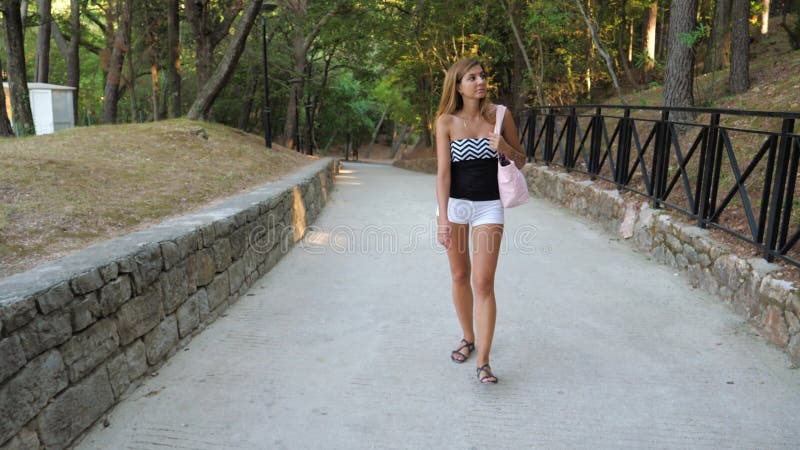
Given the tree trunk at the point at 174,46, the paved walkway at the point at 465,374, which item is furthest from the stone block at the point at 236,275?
the tree trunk at the point at 174,46

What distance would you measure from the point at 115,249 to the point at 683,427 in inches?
126

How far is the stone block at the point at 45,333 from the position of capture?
247 centimetres

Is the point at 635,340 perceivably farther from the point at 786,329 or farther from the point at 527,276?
the point at 527,276

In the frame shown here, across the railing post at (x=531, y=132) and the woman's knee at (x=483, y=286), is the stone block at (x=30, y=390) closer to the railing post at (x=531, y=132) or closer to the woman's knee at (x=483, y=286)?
the woman's knee at (x=483, y=286)

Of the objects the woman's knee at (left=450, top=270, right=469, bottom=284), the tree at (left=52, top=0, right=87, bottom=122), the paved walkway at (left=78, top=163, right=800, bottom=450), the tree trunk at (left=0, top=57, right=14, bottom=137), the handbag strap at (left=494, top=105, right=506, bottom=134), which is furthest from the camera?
the tree at (left=52, top=0, right=87, bottom=122)

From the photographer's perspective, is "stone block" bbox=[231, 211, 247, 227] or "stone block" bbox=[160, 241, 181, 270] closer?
"stone block" bbox=[160, 241, 181, 270]

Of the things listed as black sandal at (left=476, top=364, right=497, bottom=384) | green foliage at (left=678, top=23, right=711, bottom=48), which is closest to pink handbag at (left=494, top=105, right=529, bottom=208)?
black sandal at (left=476, top=364, right=497, bottom=384)

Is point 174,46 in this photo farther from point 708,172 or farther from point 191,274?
point 708,172

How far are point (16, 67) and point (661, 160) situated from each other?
11.6 meters

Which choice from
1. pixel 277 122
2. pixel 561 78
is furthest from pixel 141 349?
pixel 277 122

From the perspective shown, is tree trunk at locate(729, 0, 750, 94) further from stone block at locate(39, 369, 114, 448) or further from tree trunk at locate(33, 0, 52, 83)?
tree trunk at locate(33, 0, 52, 83)

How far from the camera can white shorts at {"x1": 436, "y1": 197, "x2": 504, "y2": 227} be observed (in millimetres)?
3348

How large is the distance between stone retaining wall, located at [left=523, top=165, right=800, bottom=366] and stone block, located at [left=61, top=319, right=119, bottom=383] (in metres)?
3.91

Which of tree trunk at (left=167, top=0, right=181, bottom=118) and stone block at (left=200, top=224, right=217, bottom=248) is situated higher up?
tree trunk at (left=167, top=0, right=181, bottom=118)
